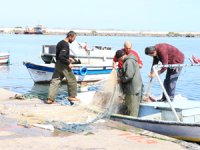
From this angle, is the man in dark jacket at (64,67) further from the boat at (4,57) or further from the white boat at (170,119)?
the boat at (4,57)

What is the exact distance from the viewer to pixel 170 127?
8.58 meters

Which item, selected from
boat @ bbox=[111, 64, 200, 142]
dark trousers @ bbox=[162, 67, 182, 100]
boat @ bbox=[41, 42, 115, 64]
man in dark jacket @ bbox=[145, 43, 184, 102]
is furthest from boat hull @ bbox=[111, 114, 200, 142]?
boat @ bbox=[41, 42, 115, 64]

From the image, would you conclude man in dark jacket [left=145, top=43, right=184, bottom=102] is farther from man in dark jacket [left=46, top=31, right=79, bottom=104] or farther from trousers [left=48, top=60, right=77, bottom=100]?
trousers [left=48, top=60, right=77, bottom=100]

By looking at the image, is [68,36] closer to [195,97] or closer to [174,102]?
[174,102]

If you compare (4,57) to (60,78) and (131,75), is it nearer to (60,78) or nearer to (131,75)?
(60,78)

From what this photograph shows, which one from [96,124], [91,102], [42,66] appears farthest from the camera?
[42,66]

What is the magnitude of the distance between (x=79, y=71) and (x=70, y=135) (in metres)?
13.9

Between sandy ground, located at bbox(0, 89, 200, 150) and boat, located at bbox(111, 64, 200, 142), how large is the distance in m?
0.30

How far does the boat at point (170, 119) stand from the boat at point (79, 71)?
41.3 ft

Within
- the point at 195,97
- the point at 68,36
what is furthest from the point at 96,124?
the point at 195,97

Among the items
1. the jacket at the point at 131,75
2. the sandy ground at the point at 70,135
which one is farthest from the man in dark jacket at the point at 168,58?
the sandy ground at the point at 70,135

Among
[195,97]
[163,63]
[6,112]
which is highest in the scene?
[163,63]

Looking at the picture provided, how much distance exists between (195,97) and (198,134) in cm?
1247

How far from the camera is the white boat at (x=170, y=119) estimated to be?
332 inches
